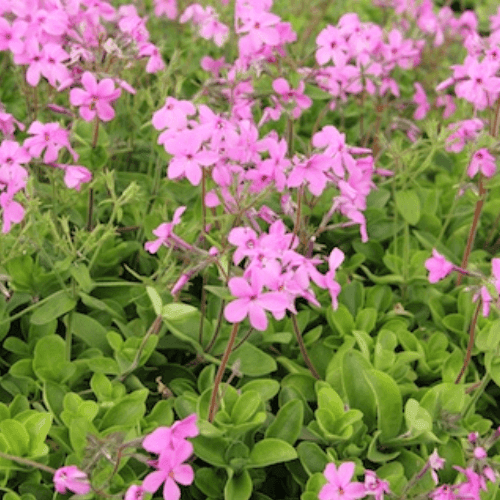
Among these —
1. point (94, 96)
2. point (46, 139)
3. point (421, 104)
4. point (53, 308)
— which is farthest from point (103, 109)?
point (421, 104)

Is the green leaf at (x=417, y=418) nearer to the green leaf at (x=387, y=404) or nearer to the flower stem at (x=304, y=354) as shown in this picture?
the green leaf at (x=387, y=404)

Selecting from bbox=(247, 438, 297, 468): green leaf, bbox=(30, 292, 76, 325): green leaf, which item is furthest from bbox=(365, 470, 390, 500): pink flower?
bbox=(30, 292, 76, 325): green leaf

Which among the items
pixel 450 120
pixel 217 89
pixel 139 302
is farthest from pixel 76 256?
pixel 450 120

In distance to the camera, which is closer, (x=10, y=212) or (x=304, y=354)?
(x=10, y=212)

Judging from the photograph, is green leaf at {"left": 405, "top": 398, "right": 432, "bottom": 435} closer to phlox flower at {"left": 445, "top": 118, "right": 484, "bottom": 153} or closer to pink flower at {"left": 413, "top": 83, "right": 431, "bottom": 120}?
phlox flower at {"left": 445, "top": 118, "right": 484, "bottom": 153}

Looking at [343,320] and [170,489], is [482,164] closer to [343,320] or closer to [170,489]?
[343,320]

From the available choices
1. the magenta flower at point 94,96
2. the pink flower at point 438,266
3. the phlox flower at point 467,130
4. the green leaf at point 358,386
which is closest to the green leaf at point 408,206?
the phlox flower at point 467,130
